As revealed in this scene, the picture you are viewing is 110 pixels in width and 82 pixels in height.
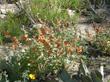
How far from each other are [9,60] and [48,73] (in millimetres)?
553

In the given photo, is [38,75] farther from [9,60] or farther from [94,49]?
[94,49]

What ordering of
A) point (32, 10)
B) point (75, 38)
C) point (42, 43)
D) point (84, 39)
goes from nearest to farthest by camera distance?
point (42, 43)
point (75, 38)
point (84, 39)
point (32, 10)

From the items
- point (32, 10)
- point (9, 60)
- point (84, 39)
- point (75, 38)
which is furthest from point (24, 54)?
point (32, 10)

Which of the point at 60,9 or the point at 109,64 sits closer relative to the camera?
the point at 109,64

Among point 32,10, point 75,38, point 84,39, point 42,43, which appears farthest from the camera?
point 32,10

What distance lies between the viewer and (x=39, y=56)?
5117mm

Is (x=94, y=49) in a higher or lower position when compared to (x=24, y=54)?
lower

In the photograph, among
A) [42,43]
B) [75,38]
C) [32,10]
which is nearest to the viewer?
[42,43]

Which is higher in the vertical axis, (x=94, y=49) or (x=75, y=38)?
(x=75, y=38)

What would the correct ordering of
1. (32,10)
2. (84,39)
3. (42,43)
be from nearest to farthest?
(42,43) < (84,39) < (32,10)

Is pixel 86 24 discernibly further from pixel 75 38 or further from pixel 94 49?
pixel 75 38

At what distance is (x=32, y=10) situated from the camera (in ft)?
23.8

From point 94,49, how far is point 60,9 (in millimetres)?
1539

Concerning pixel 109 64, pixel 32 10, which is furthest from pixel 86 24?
pixel 109 64
